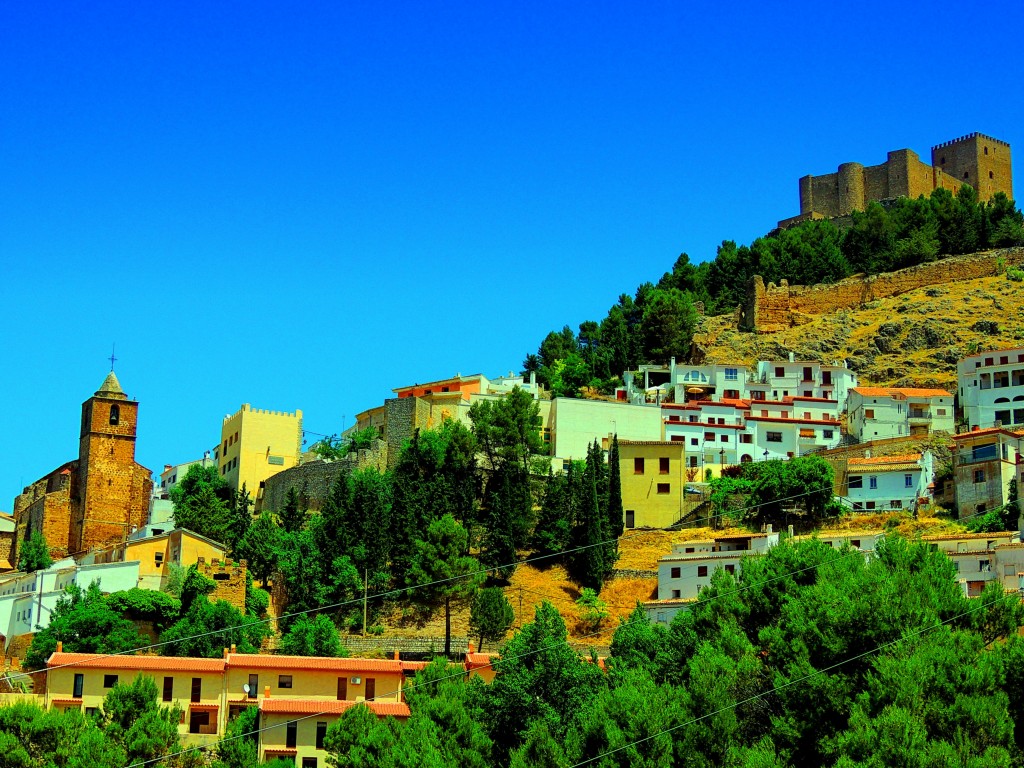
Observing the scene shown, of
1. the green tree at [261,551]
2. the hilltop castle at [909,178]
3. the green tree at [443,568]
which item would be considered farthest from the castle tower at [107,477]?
the hilltop castle at [909,178]

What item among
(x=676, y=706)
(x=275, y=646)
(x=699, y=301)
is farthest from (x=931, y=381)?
(x=676, y=706)

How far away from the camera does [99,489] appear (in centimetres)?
8175

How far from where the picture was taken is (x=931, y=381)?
95.6 metres

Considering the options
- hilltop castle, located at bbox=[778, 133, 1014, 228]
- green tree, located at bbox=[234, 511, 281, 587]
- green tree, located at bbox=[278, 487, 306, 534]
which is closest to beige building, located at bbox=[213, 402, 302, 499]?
green tree, located at bbox=[278, 487, 306, 534]

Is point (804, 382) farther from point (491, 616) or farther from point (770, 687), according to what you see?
point (770, 687)

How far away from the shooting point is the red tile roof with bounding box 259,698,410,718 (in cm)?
5019

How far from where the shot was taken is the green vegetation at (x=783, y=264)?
104875 mm

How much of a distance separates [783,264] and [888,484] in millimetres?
46787

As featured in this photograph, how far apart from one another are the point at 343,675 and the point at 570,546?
683 inches

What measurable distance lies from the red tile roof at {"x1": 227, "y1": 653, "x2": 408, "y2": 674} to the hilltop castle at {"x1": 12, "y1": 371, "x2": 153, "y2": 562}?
28.2 meters

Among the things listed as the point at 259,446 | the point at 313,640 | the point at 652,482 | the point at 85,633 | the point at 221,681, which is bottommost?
the point at 221,681

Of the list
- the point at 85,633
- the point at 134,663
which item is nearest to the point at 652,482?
the point at 85,633

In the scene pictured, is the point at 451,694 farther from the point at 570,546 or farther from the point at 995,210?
the point at 995,210

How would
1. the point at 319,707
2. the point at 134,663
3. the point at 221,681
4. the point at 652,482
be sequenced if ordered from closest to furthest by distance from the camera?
the point at 319,707
the point at 221,681
the point at 134,663
the point at 652,482
